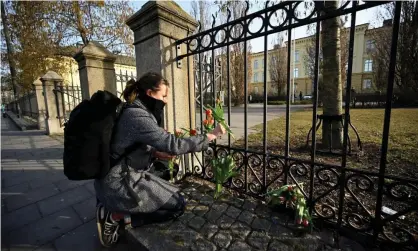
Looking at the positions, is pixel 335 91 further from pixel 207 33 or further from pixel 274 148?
pixel 207 33

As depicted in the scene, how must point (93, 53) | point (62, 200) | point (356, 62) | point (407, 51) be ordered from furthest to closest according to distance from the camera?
point (356, 62), point (407, 51), point (93, 53), point (62, 200)

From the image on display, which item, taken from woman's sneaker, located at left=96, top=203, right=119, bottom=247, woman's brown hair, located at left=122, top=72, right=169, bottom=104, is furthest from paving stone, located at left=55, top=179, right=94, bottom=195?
woman's brown hair, located at left=122, top=72, right=169, bottom=104

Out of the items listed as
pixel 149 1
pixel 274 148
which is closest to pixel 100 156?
pixel 149 1

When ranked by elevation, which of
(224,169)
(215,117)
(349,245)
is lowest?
(349,245)

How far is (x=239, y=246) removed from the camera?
1838 millimetres

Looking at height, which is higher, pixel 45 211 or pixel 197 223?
pixel 197 223

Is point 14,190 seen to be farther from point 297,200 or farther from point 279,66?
point 279,66

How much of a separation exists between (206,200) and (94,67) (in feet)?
13.0

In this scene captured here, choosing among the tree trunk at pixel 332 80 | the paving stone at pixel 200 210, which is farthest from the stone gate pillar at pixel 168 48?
the tree trunk at pixel 332 80

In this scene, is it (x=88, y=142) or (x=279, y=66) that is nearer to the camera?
(x=88, y=142)

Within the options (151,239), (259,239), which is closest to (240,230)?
(259,239)

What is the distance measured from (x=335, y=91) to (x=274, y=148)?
1.97 meters

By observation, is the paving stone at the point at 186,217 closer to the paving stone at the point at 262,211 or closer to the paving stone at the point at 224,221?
the paving stone at the point at 224,221

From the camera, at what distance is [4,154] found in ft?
19.2
